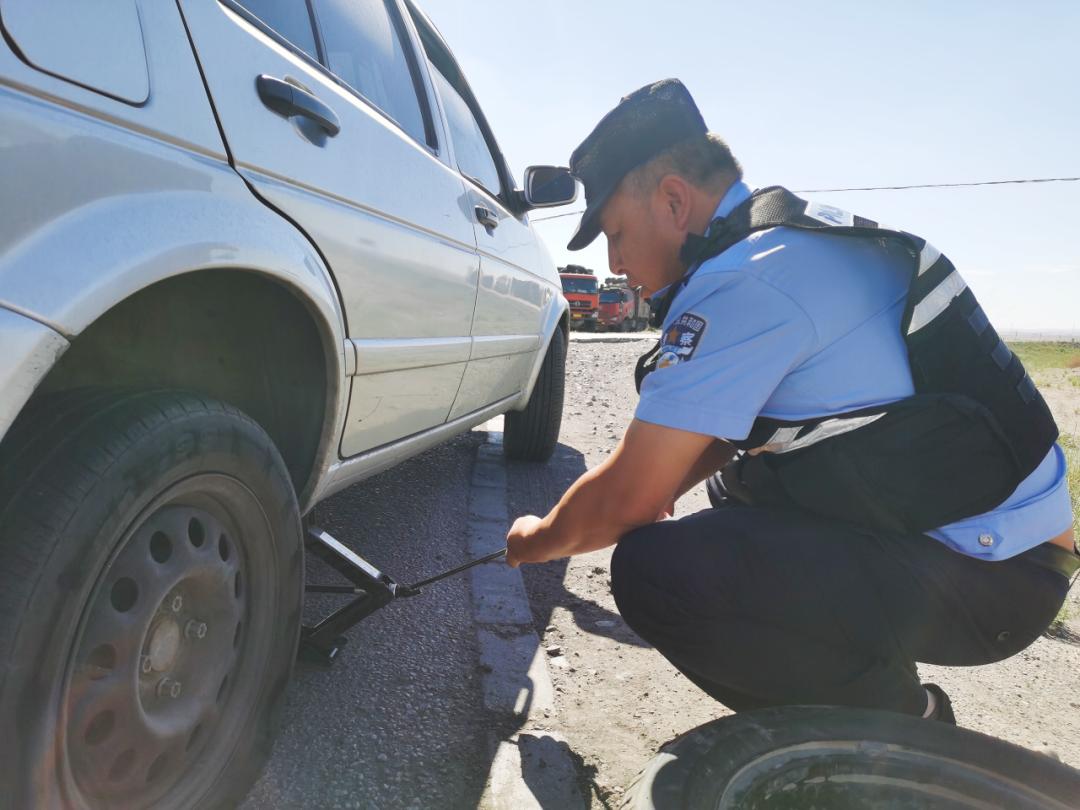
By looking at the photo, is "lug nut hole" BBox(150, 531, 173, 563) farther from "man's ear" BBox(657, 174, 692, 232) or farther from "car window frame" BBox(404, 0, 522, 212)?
"car window frame" BBox(404, 0, 522, 212)

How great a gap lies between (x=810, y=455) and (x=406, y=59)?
1650mm

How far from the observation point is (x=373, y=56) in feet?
6.73

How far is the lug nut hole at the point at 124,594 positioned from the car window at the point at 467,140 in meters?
1.72

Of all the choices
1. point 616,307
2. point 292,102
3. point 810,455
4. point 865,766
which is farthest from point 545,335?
point 616,307

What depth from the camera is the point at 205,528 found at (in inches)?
46.2

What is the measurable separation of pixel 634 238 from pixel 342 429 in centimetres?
72

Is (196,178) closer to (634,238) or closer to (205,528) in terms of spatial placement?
(205,528)

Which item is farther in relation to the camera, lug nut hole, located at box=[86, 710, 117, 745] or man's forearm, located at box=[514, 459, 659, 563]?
man's forearm, located at box=[514, 459, 659, 563]

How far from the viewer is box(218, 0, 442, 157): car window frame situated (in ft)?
4.61

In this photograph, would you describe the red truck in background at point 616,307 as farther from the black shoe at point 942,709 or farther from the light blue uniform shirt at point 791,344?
the light blue uniform shirt at point 791,344

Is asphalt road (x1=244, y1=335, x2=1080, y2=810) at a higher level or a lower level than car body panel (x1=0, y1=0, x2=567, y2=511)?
lower

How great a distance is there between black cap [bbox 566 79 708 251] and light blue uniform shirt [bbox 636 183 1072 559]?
315mm

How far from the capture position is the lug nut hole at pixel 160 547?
110cm

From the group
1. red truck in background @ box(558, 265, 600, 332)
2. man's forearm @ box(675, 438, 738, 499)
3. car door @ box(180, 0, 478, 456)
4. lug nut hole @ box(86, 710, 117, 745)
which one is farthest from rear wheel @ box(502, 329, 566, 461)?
red truck in background @ box(558, 265, 600, 332)
